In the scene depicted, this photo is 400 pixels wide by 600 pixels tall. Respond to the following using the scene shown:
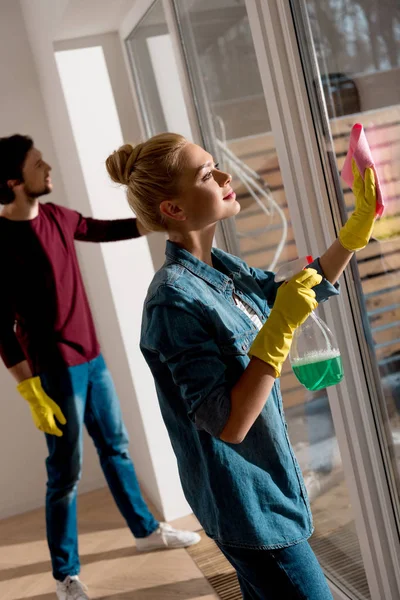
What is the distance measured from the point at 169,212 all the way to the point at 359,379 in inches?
28.2

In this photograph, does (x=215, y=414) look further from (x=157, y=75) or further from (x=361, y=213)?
(x=157, y=75)

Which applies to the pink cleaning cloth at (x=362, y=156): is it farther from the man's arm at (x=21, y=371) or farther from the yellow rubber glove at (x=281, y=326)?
the man's arm at (x=21, y=371)

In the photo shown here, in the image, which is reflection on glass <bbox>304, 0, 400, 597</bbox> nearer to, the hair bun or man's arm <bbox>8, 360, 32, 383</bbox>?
the hair bun

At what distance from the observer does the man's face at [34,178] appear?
2807 millimetres

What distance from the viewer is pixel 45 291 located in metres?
2.84

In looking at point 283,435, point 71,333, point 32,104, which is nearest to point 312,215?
point 283,435

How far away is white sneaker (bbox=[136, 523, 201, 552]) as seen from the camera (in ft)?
10.2

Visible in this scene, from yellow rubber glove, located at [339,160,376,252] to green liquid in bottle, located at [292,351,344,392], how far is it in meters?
0.23

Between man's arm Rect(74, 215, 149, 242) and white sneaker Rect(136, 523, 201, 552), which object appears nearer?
man's arm Rect(74, 215, 149, 242)

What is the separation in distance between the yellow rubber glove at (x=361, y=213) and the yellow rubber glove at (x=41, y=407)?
5.18ft

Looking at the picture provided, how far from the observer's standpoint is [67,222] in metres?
2.92

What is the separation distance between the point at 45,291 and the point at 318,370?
1.58m

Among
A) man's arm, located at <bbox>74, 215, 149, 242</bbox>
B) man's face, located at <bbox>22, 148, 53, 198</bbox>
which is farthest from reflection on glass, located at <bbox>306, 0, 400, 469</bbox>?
man's face, located at <bbox>22, 148, 53, 198</bbox>

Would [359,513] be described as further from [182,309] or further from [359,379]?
[182,309]
